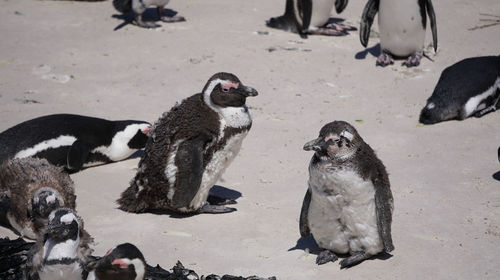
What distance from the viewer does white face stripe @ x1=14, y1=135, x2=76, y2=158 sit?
5.79m

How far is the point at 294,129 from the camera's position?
6.91m

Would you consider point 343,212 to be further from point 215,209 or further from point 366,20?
point 366,20

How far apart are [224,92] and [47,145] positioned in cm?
161

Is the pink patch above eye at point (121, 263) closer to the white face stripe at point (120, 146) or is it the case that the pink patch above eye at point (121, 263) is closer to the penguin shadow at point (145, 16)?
the white face stripe at point (120, 146)

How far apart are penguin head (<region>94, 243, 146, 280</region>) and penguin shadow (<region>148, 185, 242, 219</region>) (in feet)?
6.17

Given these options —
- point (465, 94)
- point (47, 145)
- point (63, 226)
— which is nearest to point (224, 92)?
point (47, 145)

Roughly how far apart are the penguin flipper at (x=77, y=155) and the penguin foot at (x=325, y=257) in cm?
237

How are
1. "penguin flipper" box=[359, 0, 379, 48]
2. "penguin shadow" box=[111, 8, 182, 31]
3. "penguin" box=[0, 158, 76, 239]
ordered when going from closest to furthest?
"penguin" box=[0, 158, 76, 239]
"penguin flipper" box=[359, 0, 379, 48]
"penguin shadow" box=[111, 8, 182, 31]

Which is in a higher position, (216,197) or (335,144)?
(335,144)

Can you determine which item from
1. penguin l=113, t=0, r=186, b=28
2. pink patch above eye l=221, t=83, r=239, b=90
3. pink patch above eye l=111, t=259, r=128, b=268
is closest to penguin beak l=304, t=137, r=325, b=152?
pink patch above eye l=221, t=83, r=239, b=90

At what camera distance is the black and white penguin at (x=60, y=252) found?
369 cm

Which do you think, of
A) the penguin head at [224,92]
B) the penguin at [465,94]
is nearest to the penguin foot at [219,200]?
the penguin head at [224,92]

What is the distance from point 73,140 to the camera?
6109mm

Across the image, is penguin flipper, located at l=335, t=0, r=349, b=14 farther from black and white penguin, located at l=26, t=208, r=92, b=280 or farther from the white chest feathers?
black and white penguin, located at l=26, t=208, r=92, b=280
